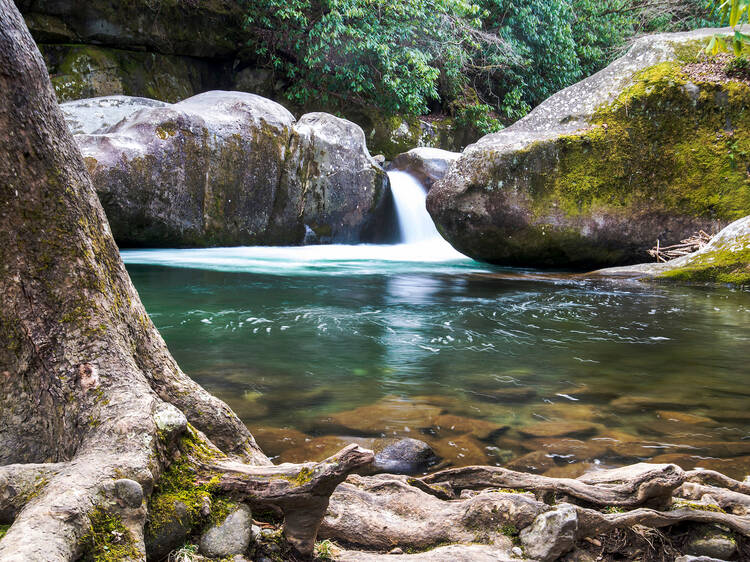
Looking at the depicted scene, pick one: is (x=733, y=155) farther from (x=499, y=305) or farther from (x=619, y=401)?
(x=619, y=401)

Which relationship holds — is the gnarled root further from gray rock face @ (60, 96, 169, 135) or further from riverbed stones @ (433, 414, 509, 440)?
gray rock face @ (60, 96, 169, 135)

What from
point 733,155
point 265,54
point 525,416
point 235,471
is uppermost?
point 265,54

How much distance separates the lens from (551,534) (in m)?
1.99

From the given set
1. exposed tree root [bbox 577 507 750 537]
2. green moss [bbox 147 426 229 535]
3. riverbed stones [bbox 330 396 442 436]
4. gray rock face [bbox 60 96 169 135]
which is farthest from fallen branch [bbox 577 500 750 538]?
gray rock face [bbox 60 96 169 135]

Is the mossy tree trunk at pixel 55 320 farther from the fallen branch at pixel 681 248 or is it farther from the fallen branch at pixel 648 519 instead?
the fallen branch at pixel 681 248

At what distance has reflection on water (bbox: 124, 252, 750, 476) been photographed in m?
3.51

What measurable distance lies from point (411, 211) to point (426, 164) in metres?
1.45

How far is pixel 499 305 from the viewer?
26.3 ft

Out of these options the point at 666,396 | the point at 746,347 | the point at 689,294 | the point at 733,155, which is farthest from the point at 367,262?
A: the point at 666,396

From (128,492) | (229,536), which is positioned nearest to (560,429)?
(229,536)

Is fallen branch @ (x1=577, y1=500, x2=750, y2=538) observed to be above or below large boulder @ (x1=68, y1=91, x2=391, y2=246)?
below

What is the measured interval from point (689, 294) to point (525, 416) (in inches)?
243

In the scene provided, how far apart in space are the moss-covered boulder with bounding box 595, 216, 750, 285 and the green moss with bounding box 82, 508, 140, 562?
981cm

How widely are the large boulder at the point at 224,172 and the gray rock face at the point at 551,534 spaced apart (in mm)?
11063
